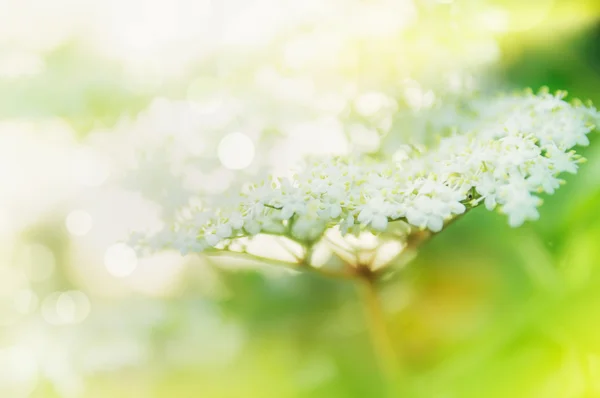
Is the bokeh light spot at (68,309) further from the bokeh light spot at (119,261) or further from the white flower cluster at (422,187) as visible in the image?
the white flower cluster at (422,187)

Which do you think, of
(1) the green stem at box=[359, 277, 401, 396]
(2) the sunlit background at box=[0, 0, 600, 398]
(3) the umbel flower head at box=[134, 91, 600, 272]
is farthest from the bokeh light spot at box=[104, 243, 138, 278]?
(1) the green stem at box=[359, 277, 401, 396]

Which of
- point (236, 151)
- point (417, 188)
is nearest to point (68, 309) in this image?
point (236, 151)

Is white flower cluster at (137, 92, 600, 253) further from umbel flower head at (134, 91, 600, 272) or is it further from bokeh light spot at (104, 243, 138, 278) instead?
bokeh light spot at (104, 243, 138, 278)

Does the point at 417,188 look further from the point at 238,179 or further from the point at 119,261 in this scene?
the point at 119,261

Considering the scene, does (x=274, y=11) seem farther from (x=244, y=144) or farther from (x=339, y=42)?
(x=244, y=144)

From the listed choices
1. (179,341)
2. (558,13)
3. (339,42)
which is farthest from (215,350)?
(558,13)

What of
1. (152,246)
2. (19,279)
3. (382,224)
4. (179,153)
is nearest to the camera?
(382,224)
